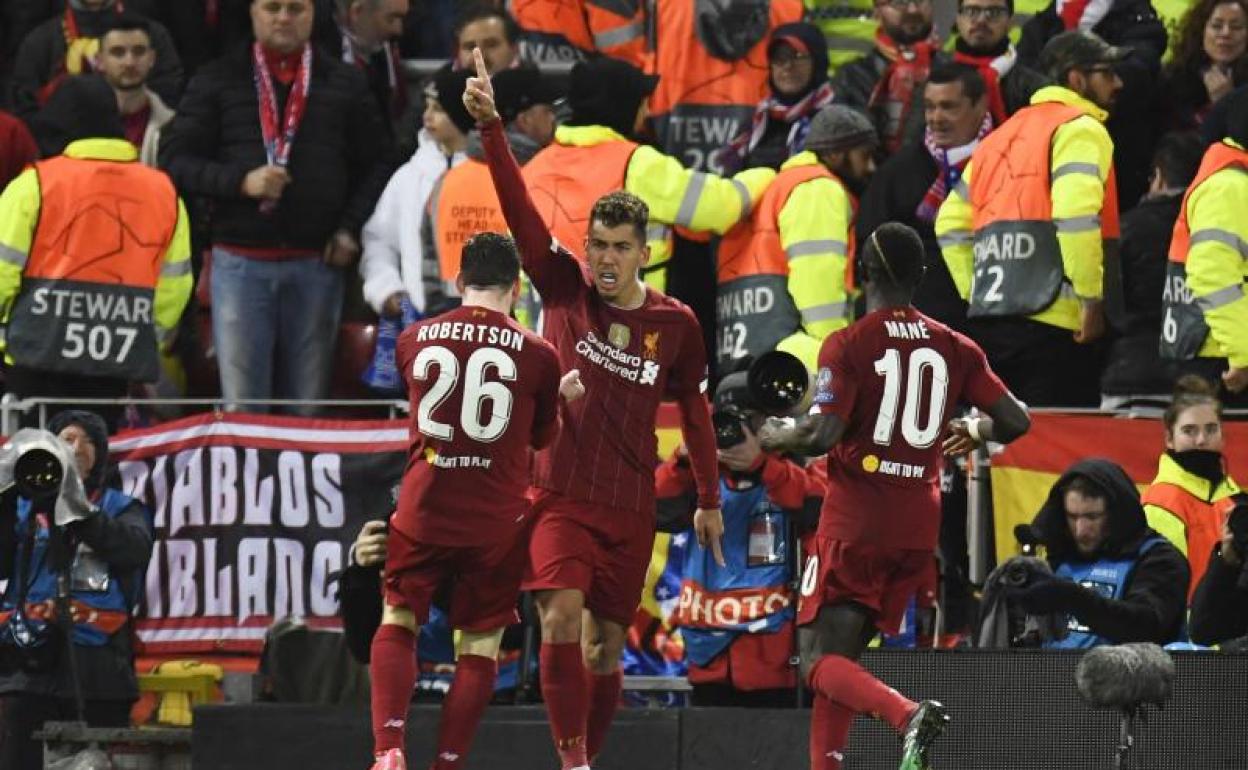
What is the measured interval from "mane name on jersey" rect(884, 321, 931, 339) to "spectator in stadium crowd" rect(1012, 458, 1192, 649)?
126cm

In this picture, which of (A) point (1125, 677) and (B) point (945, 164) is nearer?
(A) point (1125, 677)

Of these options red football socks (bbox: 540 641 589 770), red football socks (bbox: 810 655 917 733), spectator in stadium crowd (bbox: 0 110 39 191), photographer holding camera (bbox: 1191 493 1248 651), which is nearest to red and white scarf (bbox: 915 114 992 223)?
photographer holding camera (bbox: 1191 493 1248 651)

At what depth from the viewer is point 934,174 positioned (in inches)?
590

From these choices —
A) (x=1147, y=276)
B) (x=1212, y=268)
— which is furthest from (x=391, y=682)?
(x=1147, y=276)

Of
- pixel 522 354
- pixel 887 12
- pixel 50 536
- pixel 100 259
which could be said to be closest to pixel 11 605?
pixel 50 536

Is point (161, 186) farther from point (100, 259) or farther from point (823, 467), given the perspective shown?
point (823, 467)

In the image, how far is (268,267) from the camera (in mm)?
15734

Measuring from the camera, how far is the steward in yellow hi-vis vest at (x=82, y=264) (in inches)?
591

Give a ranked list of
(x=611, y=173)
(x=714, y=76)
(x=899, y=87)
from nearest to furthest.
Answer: (x=611, y=173) < (x=899, y=87) < (x=714, y=76)

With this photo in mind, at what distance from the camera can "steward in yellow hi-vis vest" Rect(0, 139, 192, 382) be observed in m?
15.0

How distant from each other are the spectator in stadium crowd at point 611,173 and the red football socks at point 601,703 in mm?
3235

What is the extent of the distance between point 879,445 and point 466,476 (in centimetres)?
160

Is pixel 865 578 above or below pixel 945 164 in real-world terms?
below

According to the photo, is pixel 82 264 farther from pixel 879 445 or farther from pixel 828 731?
pixel 828 731
